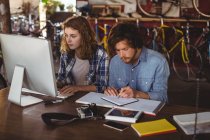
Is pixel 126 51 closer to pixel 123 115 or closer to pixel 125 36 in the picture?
pixel 125 36

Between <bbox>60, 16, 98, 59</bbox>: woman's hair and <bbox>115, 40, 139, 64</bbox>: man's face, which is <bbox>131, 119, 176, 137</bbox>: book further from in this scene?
<bbox>60, 16, 98, 59</bbox>: woman's hair

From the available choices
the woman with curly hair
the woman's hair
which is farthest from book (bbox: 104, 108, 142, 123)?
the woman's hair

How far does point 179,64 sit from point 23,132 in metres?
5.42

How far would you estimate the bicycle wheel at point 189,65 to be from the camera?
5.85 metres

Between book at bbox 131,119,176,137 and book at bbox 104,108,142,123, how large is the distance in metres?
0.06

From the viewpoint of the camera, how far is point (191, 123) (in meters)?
1.65

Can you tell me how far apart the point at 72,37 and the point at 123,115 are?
3.33 ft

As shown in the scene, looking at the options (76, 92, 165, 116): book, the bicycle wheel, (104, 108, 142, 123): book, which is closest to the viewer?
(104, 108, 142, 123): book

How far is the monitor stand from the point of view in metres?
2.00

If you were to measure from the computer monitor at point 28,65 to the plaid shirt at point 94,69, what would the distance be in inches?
22.1

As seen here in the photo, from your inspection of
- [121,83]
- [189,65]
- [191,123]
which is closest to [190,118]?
[191,123]

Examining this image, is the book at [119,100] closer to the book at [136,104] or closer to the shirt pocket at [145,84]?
the book at [136,104]

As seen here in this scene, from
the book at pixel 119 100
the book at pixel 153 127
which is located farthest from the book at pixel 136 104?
the book at pixel 153 127

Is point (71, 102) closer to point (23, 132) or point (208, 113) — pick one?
point (23, 132)
